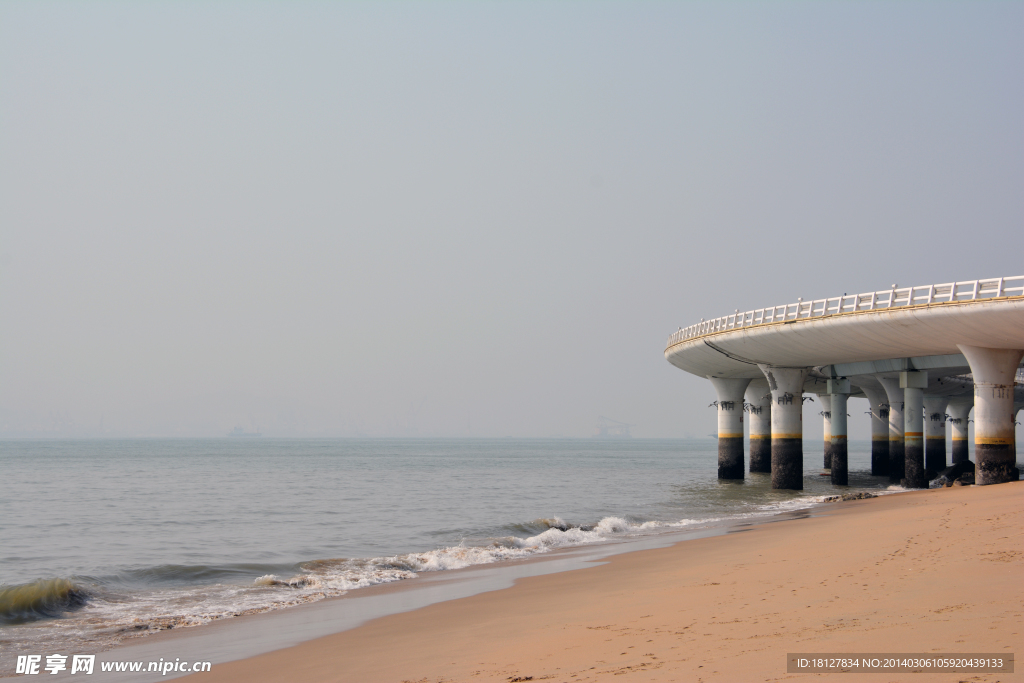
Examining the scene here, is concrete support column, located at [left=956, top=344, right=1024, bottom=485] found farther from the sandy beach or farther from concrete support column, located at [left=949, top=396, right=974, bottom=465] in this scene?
concrete support column, located at [left=949, top=396, right=974, bottom=465]

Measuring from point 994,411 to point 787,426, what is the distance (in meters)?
13.0

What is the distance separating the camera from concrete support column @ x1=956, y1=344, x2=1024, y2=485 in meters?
30.3

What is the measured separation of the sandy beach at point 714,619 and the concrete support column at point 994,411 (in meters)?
A: 17.0

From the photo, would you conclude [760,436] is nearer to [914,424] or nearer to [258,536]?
[914,424]

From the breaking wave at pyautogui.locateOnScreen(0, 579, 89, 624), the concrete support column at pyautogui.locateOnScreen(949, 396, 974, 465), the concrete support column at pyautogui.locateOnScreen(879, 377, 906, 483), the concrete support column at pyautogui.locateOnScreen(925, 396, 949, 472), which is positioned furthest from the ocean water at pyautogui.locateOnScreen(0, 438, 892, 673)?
the concrete support column at pyautogui.locateOnScreen(949, 396, 974, 465)

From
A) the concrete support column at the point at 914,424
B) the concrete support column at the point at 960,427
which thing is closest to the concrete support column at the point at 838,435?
the concrete support column at the point at 914,424

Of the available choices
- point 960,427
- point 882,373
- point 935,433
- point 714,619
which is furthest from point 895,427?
point 714,619

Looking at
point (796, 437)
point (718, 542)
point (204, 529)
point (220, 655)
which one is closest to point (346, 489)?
point (204, 529)

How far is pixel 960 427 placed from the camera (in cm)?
7531

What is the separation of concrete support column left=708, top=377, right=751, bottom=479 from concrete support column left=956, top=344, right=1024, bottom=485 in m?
20.8

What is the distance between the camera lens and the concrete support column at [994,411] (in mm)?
30312

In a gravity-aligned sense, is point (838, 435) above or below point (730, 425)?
below

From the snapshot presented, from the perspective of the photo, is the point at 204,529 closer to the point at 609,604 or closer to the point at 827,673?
the point at 609,604

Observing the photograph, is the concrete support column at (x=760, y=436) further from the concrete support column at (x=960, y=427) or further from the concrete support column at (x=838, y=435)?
the concrete support column at (x=960, y=427)
